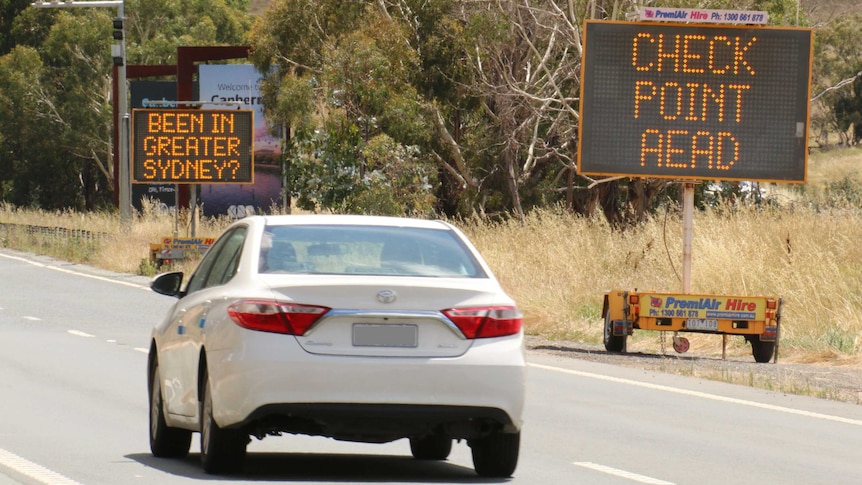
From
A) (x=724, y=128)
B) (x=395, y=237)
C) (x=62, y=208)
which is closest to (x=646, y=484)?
(x=395, y=237)

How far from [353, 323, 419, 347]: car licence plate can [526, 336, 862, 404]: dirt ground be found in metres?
6.50

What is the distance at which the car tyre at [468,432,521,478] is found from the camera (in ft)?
29.9

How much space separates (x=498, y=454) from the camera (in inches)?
360

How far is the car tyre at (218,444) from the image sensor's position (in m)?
8.72

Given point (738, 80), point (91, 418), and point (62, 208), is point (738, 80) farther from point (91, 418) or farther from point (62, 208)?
point (62, 208)

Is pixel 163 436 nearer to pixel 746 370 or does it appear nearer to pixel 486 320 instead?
pixel 486 320

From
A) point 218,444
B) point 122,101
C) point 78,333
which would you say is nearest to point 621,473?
point 218,444

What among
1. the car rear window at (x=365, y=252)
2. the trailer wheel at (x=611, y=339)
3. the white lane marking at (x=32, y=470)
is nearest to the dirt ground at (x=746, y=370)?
the trailer wheel at (x=611, y=339)

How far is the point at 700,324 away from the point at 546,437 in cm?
611

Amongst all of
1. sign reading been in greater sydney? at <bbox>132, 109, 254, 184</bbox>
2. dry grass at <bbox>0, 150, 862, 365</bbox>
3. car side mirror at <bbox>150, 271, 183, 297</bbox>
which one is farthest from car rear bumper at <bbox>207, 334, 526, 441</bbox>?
sign reading been in greater sydney? at <bbox>132, 109, 254, 184</bbox>

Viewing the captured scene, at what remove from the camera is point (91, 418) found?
39.1 ft

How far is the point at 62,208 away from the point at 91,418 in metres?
66.3

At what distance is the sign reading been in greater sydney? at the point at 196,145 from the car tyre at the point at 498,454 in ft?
81.6

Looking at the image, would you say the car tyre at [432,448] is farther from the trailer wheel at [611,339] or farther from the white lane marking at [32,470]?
the trailer wheel at [611,339]
